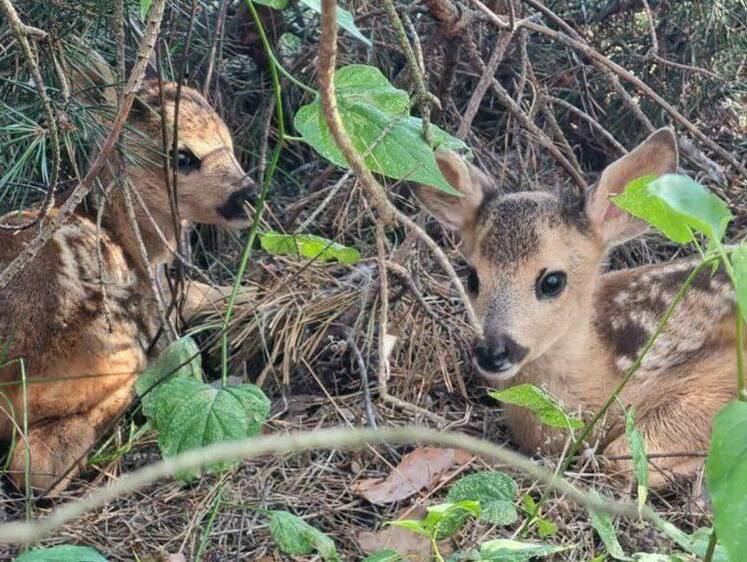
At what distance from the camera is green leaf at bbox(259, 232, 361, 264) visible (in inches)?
Result: 158

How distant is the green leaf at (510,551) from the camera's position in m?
2.80

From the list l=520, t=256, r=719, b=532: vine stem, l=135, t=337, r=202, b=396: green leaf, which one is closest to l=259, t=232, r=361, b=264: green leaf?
l=135, t=337, r=202, b=396: green leaf

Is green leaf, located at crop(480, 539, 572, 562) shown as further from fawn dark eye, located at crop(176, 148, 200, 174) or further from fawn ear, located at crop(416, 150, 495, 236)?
fawn dark eye, located at crop(176, 148, 200, 174)

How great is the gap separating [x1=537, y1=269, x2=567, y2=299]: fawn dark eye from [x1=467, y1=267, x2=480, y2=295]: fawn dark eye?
243 millimetres

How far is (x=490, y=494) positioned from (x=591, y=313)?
1.81 meters

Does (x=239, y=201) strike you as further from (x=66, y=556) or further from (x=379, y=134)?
(x=66, y=556)

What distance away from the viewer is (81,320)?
14.9 feet

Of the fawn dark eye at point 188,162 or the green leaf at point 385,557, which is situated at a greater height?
the green leaf at point 385,557

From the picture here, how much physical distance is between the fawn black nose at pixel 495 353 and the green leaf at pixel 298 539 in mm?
1271

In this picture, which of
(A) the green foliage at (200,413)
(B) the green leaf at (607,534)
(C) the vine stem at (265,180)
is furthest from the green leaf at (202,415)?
(B) the green leaf at (607,534)

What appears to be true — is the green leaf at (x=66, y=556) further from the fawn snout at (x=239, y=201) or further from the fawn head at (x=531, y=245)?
the fawn snout at (x=239, y=201)

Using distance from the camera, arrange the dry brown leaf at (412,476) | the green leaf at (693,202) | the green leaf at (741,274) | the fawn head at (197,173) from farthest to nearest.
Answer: the fawn head at (197,173) < the dry brown leaf at (412,476) < the green leaf at (741,274) < the green leaf at (693,202)

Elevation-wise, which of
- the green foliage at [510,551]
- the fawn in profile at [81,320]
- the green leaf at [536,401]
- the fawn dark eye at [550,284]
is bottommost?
the fawn in profile at [81,320]

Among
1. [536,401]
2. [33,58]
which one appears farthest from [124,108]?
[536,401]
